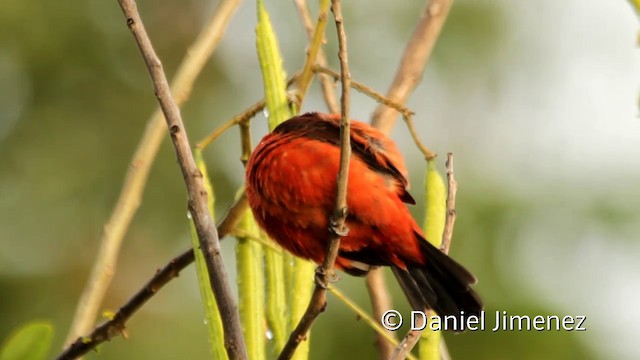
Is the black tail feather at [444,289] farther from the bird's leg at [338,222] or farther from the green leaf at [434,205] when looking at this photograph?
the bird's leg at [338,222]

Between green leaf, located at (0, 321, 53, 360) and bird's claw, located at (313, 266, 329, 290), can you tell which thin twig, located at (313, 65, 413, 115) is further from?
green leaf, located at (0, 321, 53, 360)

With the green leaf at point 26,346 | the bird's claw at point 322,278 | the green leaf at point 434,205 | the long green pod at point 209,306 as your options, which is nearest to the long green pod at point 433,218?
the green leaf at point 434,205

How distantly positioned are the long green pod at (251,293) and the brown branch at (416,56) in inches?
21.5

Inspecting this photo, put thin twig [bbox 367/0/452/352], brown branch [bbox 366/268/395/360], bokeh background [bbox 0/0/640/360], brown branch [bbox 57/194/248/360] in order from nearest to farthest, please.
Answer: brown branch [bbox 57/194/248/360]
brown branch [bbox 366/268/395/360]
thin twig [bbox 367/0/452/352]
bokeh background [bbox 0/0/640/360]

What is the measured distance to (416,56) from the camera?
219 cm

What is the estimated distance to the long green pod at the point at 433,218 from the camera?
5.54 ft

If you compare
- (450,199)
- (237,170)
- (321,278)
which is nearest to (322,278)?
(321,278)

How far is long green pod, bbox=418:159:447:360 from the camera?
1687mm

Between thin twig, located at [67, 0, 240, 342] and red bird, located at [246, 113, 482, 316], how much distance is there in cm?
21

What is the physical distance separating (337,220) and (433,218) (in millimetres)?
211

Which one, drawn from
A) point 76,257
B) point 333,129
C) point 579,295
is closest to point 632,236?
point 579,295

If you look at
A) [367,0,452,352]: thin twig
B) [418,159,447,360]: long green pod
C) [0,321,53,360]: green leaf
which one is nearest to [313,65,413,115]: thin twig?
[418,159,447,360]: long green pod

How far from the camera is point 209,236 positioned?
4.61ft

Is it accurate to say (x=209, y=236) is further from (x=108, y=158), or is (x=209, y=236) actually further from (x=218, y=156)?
(x=108, y=158)
